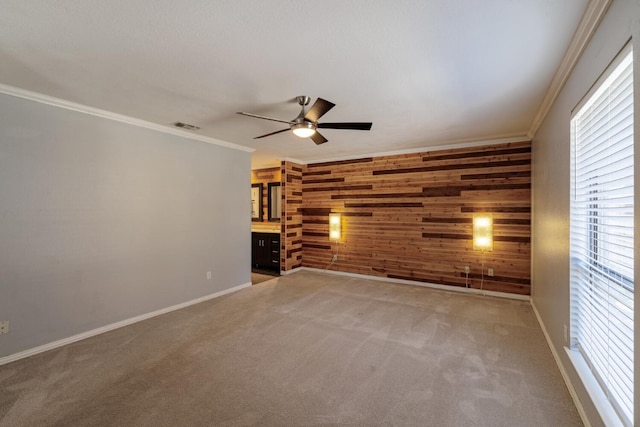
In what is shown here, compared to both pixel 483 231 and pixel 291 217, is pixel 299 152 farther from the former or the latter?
pixel 483 231

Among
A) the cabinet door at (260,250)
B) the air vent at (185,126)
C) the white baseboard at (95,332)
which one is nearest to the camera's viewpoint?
the white baseboard at (95,332)

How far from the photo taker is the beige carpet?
190 cm

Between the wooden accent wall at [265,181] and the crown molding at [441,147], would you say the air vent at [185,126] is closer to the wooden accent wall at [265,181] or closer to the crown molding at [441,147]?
the crown molding at [441,147]

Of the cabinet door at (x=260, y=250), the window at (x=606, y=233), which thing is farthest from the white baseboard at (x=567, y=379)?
the cabinet door at (x=260, y=250)

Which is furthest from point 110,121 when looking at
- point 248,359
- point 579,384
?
point 579,384

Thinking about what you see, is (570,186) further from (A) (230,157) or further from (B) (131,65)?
(A) (230,157)

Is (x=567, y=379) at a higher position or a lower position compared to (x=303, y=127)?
lower

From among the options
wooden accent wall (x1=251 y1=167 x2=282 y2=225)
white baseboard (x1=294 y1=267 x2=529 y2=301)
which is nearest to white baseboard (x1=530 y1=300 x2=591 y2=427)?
white baseboard (x1=294 y1=267 x2=529 y2=301)

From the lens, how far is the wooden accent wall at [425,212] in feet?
14.3

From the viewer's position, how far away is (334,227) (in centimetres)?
587

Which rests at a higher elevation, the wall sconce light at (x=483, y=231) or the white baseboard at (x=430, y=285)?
the wall sconce light at (x=483, y=231)

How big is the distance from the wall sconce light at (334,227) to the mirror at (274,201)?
5.52ft

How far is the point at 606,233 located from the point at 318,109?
2175 mm

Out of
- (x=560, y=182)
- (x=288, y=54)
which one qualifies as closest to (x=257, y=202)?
(x=288, y=54)
